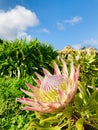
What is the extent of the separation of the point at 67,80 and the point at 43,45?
855 centimetres

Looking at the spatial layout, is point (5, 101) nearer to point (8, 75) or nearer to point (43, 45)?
point (8, 75)

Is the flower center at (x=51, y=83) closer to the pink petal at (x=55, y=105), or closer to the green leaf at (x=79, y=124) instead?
the pink petal at (x=55, y=105)

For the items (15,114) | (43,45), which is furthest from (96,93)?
(43,45)

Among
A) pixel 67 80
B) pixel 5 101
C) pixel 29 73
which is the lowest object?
pixel 67 80

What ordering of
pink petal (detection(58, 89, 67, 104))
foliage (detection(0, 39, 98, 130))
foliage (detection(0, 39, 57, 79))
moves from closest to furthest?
1. pink petal (detection(58, 89, 67, 104))
2. foliage (detection(0, 39, 98, 130))
3. foliage (detection(0, 39, 57, 79))

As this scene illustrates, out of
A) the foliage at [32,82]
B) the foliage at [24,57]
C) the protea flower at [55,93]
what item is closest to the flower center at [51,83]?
the protea flower at [55,93]

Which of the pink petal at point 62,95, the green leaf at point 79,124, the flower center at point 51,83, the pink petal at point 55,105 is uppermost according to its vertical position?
the flower center at point 51,83

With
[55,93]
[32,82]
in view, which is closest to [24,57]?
[32,82]

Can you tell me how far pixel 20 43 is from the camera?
1120 centimetres

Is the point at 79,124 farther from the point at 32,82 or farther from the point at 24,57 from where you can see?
the point at 24,57

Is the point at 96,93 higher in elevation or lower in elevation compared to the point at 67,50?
lower

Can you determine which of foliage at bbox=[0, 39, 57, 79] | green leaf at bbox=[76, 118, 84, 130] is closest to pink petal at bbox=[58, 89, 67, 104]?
green leaf at bbox=[76, 118, 84, 130]

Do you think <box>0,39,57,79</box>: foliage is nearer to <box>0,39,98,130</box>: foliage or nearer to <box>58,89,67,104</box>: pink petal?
<box>0,39,98,130</box>: foliage

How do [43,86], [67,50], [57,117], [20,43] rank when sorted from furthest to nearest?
[67,50] → [20,43] → [57,117] → [43,86]
